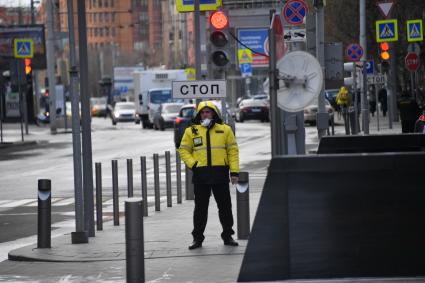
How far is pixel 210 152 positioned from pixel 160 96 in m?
59.2

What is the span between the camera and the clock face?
14.6 metres

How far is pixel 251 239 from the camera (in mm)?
10344

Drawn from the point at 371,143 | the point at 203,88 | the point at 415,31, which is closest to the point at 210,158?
the point at 371,143

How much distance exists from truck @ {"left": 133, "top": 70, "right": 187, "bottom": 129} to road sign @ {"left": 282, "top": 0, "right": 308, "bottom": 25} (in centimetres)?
4489

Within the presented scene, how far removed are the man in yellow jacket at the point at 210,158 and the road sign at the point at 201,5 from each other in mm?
7975

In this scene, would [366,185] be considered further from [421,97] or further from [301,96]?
[421,97]

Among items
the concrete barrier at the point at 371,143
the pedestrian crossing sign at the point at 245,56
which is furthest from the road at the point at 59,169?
the pedestrian crossing sign at the point at 245,56

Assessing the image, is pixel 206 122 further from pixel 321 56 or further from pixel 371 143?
pixel 321 56

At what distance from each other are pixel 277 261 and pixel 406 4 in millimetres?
43273

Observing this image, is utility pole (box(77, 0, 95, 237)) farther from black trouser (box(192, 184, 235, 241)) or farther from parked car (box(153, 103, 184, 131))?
parked car (box(153, 103, 184, 131))

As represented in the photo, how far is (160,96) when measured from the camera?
74.2 m

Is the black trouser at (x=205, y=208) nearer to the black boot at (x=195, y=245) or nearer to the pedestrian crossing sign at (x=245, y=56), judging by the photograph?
the black boot at (x=195, y=245)

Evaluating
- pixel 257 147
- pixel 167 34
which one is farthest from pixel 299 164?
pixel 167 34

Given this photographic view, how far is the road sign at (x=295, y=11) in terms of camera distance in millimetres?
26859
